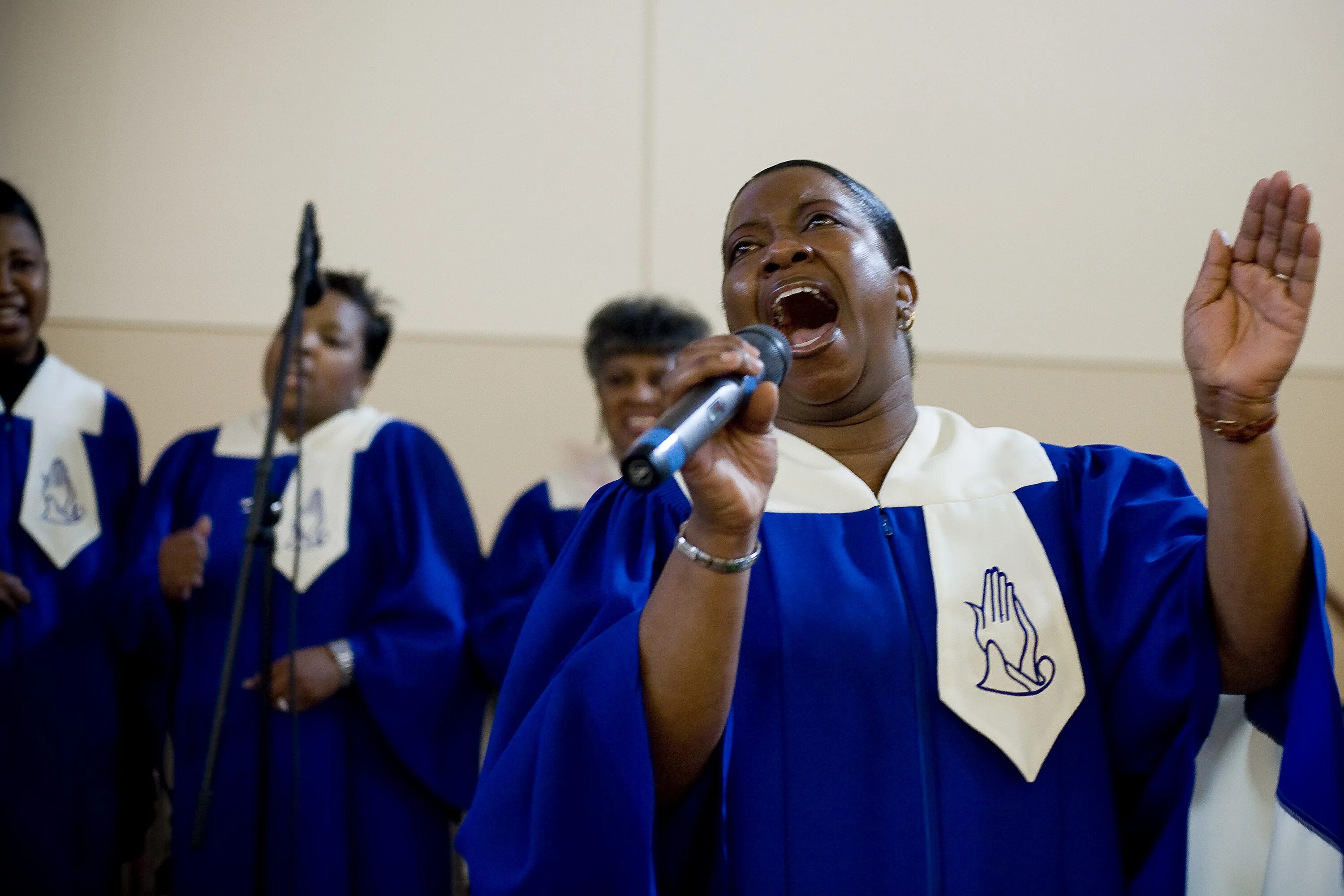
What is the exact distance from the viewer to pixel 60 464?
9.29ft

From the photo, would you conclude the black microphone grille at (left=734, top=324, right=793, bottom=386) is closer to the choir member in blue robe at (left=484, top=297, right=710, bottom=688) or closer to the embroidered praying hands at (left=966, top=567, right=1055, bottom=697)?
the embroidered praying hands at (left=966, top=567, right=1055, bottom=697)

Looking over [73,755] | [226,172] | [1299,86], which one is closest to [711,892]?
[1299,86]

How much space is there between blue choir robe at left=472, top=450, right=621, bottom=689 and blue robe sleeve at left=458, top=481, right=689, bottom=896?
154 cm

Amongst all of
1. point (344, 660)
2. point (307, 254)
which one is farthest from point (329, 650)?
point (307, 254)

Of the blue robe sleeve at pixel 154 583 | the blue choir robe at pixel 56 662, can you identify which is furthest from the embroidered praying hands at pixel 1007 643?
the blue choir robe at pixel 56 662

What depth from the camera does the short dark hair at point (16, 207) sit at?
2820 millimetres

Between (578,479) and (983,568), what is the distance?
1950mm

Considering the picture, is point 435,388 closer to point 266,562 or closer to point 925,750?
point 266,562

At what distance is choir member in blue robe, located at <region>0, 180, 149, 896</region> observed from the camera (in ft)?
8.68

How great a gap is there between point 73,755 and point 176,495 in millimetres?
712

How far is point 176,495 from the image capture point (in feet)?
9.82

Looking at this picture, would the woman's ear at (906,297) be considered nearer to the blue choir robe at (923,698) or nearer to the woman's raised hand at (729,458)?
the blue choir robe at (923,698)

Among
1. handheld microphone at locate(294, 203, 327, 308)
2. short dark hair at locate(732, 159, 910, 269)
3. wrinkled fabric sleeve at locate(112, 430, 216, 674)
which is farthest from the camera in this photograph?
wrinkled fabric sleeve at locate(112, 430, 216, 674)

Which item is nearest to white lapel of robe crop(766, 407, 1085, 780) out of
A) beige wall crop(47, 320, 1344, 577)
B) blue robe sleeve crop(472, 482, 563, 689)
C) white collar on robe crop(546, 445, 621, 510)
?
blue robe sleeve crop(472, 482, 563, 689)
